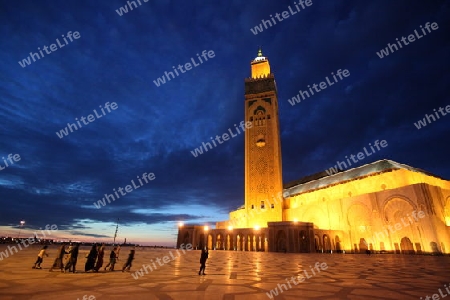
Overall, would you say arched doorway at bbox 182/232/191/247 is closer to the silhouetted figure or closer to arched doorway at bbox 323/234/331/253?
arched doorway at bbox 323/234/331/253

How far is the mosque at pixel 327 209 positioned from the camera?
23172mm

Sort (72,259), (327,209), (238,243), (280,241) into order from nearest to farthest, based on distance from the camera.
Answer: (72,259) < (280,241) < (238,243) < (327,209)

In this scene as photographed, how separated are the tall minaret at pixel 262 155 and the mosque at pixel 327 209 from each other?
0.16m

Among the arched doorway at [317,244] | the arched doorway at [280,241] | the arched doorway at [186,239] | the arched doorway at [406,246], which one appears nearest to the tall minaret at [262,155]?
the arched doorway at [280,241]

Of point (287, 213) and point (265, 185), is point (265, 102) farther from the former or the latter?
point (287, 213)

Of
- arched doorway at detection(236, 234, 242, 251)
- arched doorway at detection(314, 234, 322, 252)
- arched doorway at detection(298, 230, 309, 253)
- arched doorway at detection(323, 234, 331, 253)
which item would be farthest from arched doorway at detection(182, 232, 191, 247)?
arched doorway at detection(323, 234, 331, 253)

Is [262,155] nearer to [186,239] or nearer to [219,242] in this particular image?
[219,242]

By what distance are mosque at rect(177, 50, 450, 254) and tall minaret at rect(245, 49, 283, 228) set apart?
16 cm

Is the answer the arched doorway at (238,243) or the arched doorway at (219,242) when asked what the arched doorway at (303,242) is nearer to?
the arched doorway at (238,243)

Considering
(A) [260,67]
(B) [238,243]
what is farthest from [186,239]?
(A) [260,67]

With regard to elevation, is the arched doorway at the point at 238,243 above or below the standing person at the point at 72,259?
A: above

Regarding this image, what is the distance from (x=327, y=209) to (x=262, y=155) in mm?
13491

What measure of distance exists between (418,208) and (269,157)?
2163 centimetres

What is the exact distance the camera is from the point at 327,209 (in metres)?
33.0
